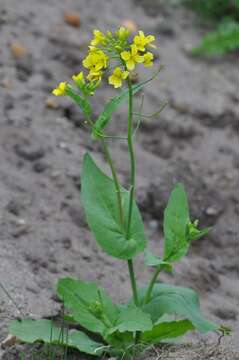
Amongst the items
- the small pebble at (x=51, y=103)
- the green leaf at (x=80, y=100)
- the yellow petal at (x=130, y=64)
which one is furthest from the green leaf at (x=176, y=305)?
the small pebble at (x=51, y=103)

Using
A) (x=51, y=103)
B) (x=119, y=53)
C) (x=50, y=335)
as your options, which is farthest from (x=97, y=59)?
(x=51, y=103)

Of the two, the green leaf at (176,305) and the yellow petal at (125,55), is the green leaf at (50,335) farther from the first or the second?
the yellow petal at (125,55)

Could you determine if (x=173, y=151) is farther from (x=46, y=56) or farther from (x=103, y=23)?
(x=103, y=23)

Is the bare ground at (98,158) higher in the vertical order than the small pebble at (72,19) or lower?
lower

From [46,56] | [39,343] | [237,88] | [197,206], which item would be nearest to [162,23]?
[237,88]

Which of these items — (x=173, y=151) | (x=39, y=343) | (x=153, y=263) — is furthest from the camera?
(x=173, y=151)

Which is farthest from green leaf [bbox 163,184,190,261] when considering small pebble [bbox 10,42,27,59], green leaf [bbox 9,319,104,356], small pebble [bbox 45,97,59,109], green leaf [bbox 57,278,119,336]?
small pebble [bbox 10,42,27,59]

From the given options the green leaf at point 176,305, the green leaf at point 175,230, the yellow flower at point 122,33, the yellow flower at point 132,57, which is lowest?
the green leaf at point 176,305

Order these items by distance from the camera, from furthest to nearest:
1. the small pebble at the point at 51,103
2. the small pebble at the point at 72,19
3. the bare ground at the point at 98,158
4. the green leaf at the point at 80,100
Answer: the small pebble at the point at 72,19, the small pebble at the point at 51,103, the bare ground at the point at 98,158, the green leaf at the point at 80,100
